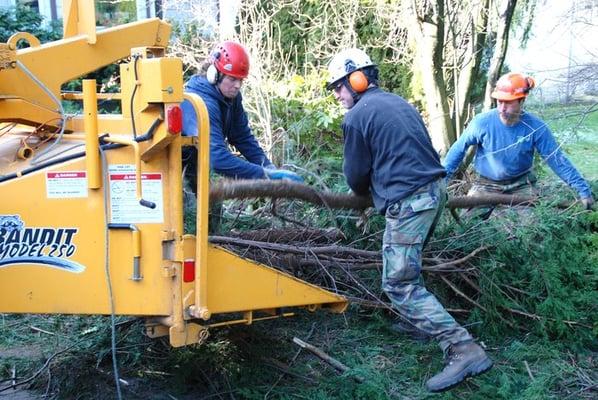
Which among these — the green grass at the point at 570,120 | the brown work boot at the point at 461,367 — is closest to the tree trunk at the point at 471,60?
the green grass at the point at 570,120

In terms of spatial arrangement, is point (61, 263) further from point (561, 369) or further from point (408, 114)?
point (561, 369)

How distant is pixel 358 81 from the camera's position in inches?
174

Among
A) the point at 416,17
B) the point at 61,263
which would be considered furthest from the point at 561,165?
the point at 61,263

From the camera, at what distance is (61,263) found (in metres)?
3.42

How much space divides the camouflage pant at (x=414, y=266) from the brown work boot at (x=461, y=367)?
0.22ft

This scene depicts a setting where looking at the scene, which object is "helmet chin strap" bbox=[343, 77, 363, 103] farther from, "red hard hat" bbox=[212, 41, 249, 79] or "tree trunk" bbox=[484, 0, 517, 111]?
"tree trunk" bbox=[484, 0, 517, 111]

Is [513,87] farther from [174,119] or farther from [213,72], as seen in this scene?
[174,119]

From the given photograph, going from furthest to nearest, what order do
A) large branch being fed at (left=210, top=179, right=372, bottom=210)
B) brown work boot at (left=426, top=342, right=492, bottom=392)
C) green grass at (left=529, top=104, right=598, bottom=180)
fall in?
green grass at (left=529, top=104, right=598, bottom=180) → brown work boot at (left=426, top=342, right=492, bottom=392) → large branch being fed at (left=210, top=179, right=372, bottom=210)

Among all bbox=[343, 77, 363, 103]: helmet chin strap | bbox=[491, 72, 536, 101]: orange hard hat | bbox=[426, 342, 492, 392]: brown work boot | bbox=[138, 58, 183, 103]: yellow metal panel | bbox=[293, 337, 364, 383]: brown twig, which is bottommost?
bbox=[293, 337, 364, 383]: brown twig

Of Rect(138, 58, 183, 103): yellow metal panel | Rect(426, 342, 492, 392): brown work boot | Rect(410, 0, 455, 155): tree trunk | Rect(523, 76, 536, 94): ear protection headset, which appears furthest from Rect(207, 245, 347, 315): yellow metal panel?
Rect(410, 0, 455, 155): tree trunk

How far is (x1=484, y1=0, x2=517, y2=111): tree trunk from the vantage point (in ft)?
24.7

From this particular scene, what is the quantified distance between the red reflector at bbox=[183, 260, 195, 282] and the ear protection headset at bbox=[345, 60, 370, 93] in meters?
1.64

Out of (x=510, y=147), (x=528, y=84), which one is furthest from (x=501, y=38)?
(x=510, y=147)

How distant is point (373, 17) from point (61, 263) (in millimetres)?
8114
